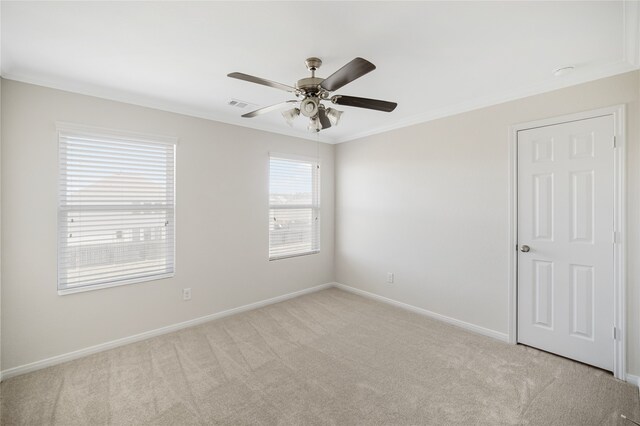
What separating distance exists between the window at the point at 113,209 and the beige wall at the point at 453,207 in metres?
2.68

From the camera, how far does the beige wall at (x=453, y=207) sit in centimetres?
237

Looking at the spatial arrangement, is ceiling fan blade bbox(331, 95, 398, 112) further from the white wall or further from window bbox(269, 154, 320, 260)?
window bbox(269, 154, 320, 260)

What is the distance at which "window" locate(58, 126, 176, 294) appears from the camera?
2.65 meters

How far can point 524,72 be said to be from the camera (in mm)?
2451

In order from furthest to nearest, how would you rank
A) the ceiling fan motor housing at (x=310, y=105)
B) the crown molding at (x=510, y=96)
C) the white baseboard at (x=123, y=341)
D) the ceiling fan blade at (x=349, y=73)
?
1. the white baseboard at (x=123, y=341)
2. the crown molding at (x=510, y=96)
3. the ceiling fan motor housing at (x=310, y=105)
4. the ceiling fan blade at (x=349, y=73)

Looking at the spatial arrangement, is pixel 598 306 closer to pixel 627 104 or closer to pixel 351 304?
pixel 627 104

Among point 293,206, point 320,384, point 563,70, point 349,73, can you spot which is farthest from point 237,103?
point 563,70

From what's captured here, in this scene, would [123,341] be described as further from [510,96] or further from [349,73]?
[510,96]

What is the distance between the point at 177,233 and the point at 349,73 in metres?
2.61

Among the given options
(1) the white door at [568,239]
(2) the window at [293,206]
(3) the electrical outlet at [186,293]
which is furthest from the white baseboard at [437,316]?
(3) the electrical outlet at [186,293]

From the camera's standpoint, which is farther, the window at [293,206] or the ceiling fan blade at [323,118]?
the window at [293,206]

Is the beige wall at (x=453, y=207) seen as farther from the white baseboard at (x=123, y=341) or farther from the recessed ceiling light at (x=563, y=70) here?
the white baseboard at (x=123, y=341)

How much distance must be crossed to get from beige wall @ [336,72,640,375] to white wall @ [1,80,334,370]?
856mm

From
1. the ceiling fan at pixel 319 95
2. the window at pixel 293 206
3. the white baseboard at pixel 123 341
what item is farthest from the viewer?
the window at pixel 293 206
